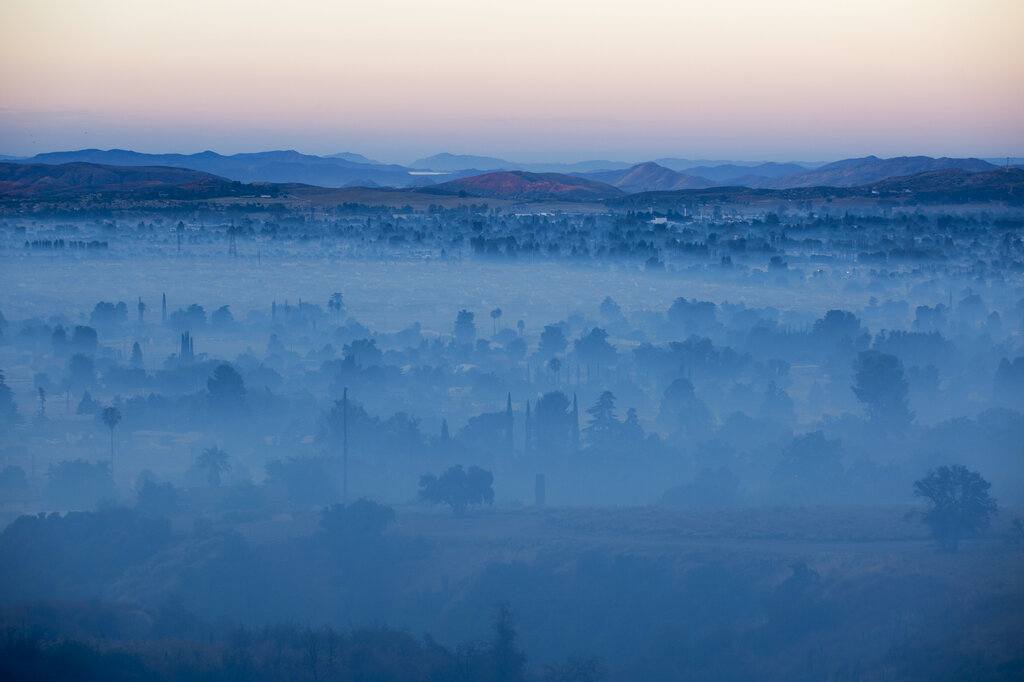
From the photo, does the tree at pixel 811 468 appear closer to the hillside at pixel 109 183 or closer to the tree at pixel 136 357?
the tree at pixel 136 357

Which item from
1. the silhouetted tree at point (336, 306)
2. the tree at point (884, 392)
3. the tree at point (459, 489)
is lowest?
the tree at point (459, 489)

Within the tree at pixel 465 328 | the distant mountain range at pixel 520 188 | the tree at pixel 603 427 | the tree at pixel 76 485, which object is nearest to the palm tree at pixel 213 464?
the tree at pixel 76 485

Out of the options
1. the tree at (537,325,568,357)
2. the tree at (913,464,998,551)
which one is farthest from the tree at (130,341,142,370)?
the tree at (913,464,998,551)

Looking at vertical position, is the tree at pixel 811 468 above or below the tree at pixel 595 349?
below

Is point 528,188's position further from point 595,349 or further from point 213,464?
point 213,464

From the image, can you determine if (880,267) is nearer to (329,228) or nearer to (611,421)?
(611,421)

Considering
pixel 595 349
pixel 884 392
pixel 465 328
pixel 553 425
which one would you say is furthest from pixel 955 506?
pixel 465 328

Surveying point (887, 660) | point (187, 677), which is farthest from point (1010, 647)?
point (187, 677)
